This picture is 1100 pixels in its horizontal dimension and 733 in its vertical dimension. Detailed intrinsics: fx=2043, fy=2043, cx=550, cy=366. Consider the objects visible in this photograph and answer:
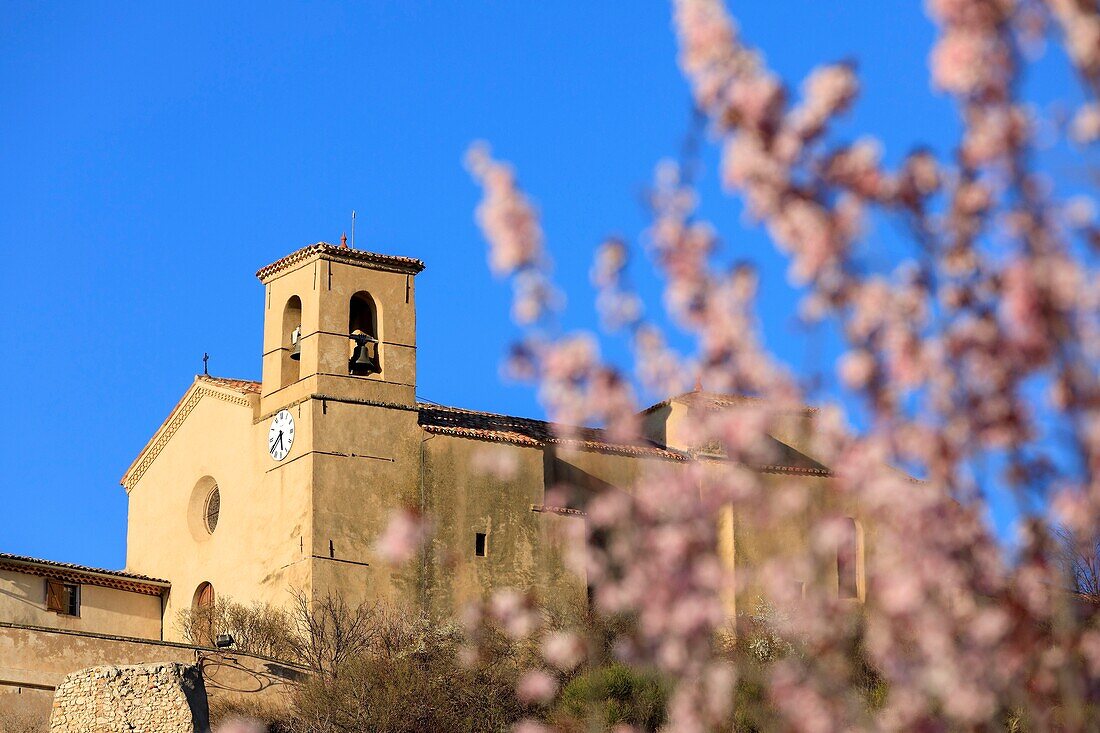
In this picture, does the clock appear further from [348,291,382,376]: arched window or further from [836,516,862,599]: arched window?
[836,516,862,599]: arched window

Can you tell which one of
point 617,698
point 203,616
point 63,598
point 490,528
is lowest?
point 617,698

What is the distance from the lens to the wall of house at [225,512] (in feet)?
127

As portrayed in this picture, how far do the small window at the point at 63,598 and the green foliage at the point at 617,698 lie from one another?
969cm

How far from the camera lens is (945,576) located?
8.75 meters

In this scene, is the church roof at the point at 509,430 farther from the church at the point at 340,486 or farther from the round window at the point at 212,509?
the round window at the point at 212,509

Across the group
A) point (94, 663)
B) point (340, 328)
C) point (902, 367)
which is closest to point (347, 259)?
point (340, 328)

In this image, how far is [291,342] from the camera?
40.8 metres

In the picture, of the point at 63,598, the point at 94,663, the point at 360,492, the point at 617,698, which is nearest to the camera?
the point at 94,663

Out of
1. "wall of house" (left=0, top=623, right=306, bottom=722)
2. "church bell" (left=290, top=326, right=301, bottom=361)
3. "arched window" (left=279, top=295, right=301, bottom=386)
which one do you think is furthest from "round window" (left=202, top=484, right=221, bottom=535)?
"wall of house" (left=0, top=623, right=306, bottom=722)

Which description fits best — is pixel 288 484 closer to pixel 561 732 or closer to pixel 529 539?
pixel 529 539

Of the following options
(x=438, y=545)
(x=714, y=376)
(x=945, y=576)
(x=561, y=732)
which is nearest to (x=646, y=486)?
(x=714, y=376)

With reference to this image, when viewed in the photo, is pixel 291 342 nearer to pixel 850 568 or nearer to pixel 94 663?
pixel 94 663

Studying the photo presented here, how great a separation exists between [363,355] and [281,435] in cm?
224

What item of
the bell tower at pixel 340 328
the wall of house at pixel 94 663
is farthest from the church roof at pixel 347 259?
the wall of house at pixel 94 663
